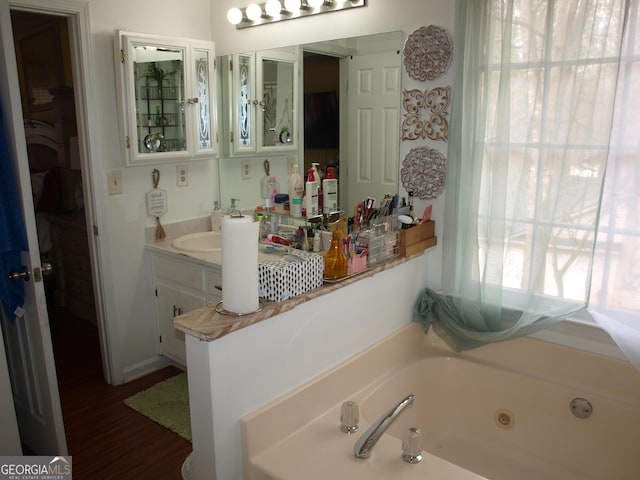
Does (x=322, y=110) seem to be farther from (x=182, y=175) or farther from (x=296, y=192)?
(x=182, y=175)

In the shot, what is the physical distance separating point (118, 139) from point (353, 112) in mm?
1274

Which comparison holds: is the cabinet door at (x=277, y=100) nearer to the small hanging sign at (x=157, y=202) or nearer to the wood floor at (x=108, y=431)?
the small hanging sign at (x=157, y=202)

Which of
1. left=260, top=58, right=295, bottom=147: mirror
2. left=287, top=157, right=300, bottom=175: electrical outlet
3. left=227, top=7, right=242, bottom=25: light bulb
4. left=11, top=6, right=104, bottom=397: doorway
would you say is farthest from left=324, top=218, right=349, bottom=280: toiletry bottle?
left=11, top=6, right=104, bottom=397: doorway

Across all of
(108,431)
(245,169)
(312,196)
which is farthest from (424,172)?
(108,431)

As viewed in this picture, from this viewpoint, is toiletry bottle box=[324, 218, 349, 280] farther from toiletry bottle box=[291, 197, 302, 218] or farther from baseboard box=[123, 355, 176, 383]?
baseboard box=[123, 355, 176, 383]

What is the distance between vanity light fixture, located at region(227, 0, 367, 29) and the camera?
2.53 metres

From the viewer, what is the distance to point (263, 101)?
9.68 feet

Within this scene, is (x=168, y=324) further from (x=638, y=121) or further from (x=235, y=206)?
(x=638, y=121)

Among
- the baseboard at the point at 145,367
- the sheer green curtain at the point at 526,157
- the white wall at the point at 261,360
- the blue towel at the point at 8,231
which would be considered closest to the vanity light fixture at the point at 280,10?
the sheer green curtain at the point at 526,157

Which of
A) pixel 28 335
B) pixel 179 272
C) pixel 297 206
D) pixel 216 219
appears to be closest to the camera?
pixel 28 335

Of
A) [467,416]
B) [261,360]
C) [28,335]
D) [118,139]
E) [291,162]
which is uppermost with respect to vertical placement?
[118,139]

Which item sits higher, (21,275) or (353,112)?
(353,112)

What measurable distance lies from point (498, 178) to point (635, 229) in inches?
20.2

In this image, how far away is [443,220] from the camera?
2.36 m
